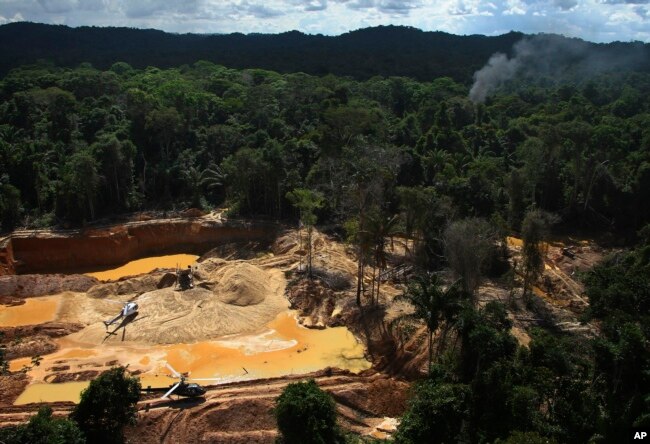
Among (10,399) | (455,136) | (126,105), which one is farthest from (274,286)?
(126,105)

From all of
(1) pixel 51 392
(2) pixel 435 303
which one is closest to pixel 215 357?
(1) pixel 51 392

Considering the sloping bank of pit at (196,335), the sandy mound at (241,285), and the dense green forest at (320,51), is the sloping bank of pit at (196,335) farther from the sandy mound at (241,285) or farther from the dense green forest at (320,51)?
the dense green forest at (320,51)

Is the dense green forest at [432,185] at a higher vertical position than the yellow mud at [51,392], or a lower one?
higher

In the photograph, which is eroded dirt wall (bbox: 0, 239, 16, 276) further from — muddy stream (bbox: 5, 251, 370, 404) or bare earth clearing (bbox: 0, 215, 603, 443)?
muddy stream (bbox: 5, 251, 370, 404)

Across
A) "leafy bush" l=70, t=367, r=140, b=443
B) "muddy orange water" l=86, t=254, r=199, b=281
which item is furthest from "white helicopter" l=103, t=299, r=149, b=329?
"leafy bush" l=70, t=367, r=140, b=443

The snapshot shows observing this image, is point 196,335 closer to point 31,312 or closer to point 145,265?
point 31,312

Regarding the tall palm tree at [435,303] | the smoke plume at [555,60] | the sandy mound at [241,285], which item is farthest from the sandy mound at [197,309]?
the smoke plume at [555,60]
